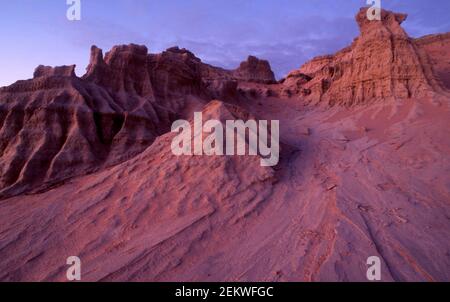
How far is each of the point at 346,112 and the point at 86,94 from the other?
1380cm

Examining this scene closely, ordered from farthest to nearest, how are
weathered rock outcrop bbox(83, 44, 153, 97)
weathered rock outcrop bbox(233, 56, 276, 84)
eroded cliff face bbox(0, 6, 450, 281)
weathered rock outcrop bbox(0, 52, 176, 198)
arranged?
1. weathered rock outcrop bbox(233, 56, 276, 84)
2. weathered rock outcrop bbox(83, 44, 153, 97)
3. weathered rock outcrop bbox(0, 52, 176, 198)
4. eroded cliff face bbox(0, 6, 450, 281)

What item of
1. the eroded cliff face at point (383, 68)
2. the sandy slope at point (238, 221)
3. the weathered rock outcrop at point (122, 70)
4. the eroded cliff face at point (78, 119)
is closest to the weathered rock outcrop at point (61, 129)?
the eroded cliff face at point (78, 119)

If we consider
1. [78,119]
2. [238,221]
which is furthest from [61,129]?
[238,221]

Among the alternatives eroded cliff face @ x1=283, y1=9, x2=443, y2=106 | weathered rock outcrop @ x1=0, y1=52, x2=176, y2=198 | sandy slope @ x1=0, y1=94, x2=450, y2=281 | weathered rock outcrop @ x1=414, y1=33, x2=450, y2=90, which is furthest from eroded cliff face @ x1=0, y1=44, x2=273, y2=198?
weathered rock outcrop @ x1=414, y1=33, x2=450, y2=90

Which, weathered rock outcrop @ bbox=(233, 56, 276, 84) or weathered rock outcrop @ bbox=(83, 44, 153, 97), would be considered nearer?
weathered rock outcrop @ bbox=(83, 44, 153, 97)

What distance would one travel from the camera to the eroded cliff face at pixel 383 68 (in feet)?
45.3

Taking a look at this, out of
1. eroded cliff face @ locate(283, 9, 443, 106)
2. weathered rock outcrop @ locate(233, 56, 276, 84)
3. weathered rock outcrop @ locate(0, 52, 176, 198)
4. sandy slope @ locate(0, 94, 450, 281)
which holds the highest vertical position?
weathered rock outcrop @ locate(233, 56, 276, 84)

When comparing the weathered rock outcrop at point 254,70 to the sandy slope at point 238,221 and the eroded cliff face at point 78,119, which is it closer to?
the eroded cliff face at point 78,119

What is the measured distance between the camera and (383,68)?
49.4ft

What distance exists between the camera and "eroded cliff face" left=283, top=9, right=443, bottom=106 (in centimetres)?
1380

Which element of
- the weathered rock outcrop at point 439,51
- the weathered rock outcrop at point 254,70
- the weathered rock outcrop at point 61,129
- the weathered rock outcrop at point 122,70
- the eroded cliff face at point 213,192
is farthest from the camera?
the weathered rock outcrop at point 254,70

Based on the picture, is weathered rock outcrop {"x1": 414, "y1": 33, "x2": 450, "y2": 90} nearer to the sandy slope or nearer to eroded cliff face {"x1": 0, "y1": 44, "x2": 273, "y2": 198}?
the sandy slope

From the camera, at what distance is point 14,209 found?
256 inches
